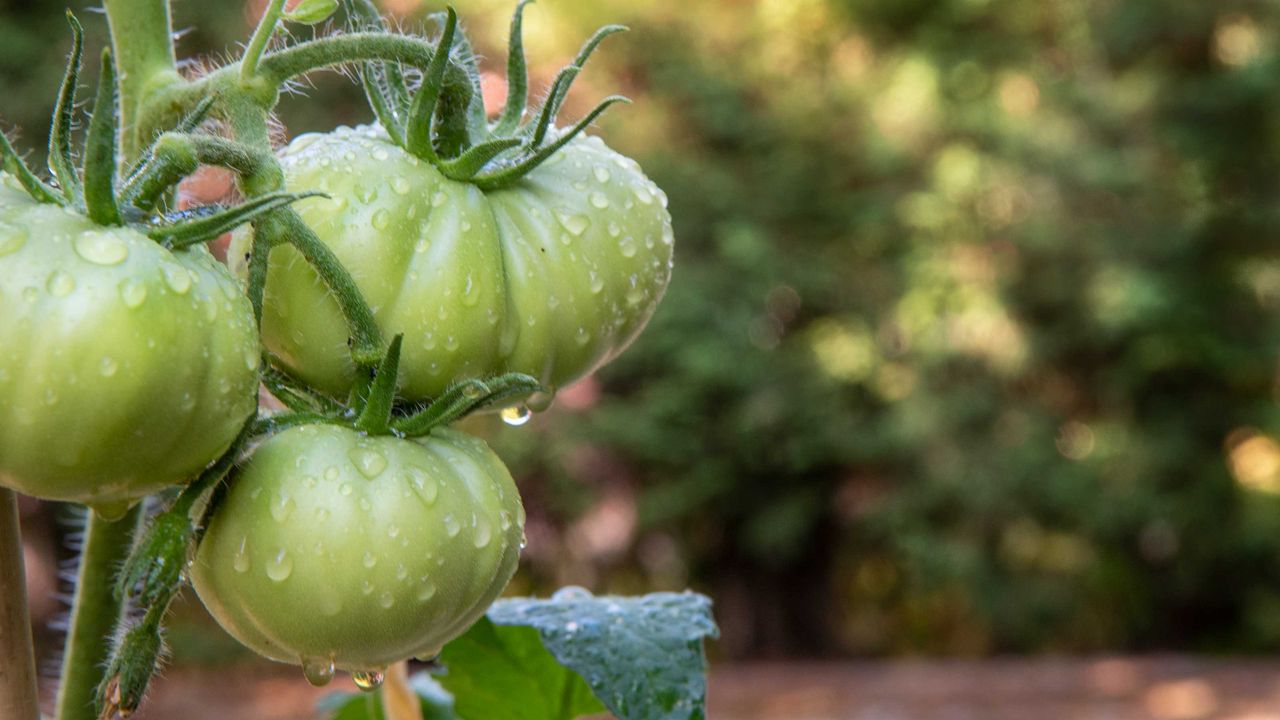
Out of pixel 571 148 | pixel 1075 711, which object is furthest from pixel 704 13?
pixel 571 148

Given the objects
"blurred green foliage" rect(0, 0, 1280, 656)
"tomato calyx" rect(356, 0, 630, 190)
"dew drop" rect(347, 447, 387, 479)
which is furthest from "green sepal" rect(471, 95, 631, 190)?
"blurred green foliage" rect(0, 0, 1280, 656)

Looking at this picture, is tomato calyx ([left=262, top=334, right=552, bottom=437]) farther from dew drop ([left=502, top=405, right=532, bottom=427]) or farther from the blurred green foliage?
the blurred green foliage

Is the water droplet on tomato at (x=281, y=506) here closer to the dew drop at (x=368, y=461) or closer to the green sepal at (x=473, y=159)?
the dew drop at (x=368, y=461)

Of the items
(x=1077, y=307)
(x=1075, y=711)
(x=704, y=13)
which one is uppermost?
(x=704, y=13)

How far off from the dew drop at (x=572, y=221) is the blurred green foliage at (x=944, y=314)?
3529 millimetres

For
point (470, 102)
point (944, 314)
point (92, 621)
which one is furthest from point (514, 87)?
point (944, 314)

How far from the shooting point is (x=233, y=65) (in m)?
0.40

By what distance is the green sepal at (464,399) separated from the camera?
39 cm

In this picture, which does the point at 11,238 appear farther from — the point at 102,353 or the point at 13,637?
the point at 13,637

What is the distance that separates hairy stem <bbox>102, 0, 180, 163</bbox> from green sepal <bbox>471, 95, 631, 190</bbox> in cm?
10

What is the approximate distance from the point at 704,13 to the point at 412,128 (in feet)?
14.3

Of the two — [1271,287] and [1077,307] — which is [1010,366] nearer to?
[1077,307]

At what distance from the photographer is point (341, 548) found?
37 centimetres

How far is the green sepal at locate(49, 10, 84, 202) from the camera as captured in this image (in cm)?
34
